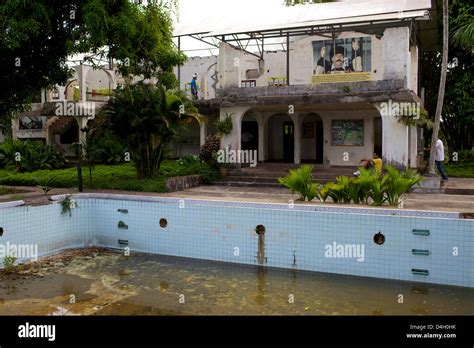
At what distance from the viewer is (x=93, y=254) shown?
11.0 meters

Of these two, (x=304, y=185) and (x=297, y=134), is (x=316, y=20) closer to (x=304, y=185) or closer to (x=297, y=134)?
(x=297, y=134)

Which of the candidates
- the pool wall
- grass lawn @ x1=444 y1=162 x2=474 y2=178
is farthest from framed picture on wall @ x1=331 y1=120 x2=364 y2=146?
the pool wall

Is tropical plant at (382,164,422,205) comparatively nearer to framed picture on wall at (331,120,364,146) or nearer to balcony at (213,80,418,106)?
balcony at (213,80,418,106)

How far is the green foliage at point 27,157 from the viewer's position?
1938cm

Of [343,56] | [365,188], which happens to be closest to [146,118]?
[365,188]

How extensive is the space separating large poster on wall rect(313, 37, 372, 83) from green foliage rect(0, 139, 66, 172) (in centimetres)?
1147

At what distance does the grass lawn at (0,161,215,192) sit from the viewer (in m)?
14.0

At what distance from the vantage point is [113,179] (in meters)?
15.3

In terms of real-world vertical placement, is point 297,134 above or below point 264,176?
above

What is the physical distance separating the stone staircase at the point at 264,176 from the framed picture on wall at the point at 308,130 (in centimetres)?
437

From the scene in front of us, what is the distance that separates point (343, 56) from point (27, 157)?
13467mm

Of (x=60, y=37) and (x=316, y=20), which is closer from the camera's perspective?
(x=60, y=37)
